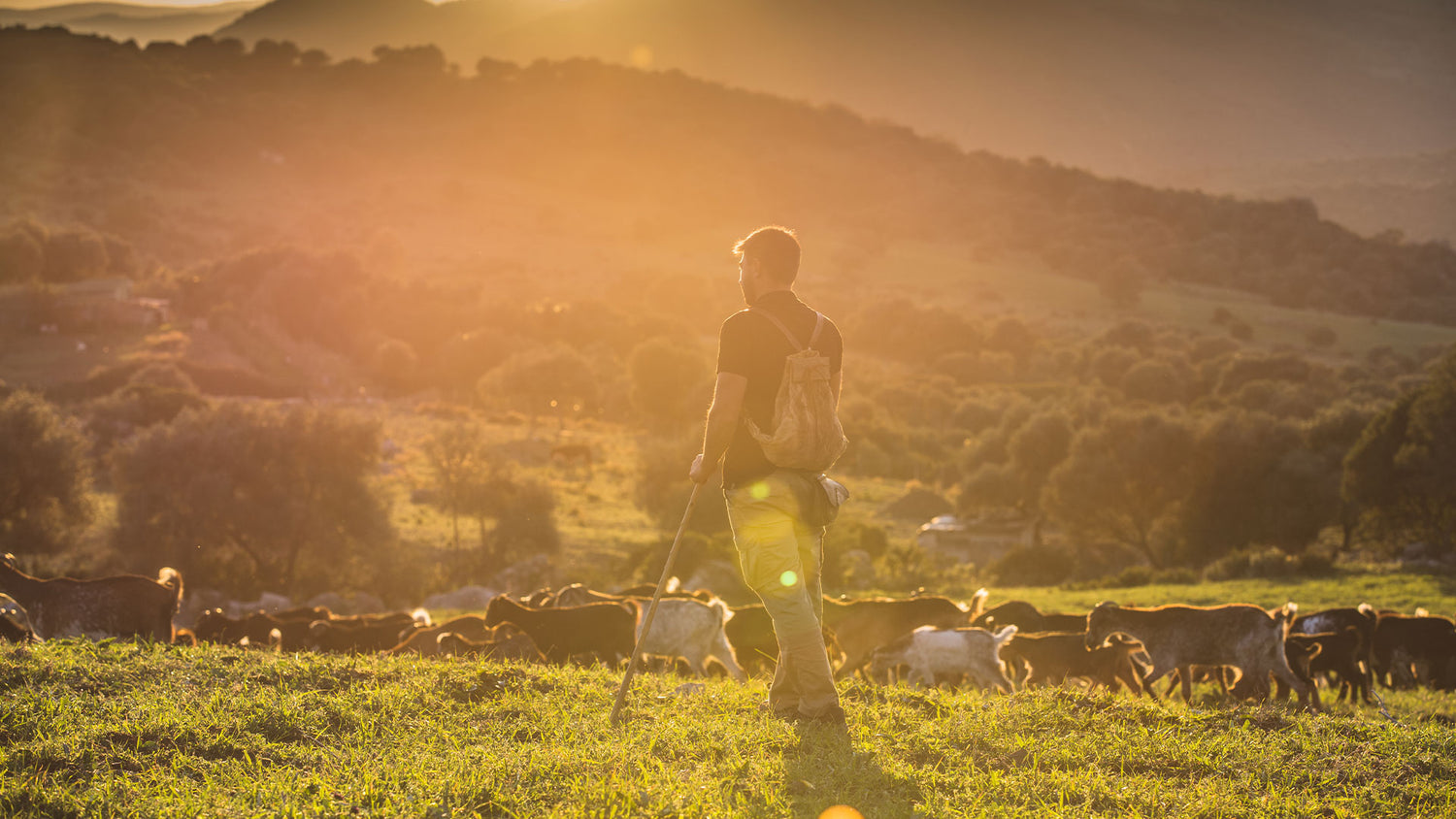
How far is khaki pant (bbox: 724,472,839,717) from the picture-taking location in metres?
5.73

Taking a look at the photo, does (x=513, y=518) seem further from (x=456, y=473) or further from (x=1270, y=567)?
(x=1270, y=567)

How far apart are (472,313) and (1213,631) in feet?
246

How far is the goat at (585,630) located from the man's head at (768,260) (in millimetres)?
5360

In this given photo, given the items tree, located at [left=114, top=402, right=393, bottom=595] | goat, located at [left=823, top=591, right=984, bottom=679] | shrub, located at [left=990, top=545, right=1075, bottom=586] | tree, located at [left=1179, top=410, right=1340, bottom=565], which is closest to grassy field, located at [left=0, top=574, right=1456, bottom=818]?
goat, located at [left=823, top=591, right=984, bottom=679]

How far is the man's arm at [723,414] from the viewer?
568 cm

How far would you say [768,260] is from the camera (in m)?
5.90

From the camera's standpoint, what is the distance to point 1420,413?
28.9 m

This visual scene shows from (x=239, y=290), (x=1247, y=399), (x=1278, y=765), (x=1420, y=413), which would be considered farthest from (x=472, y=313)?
(x=1278, y=765)

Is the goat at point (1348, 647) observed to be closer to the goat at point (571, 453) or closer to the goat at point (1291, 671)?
the goat at point (1291, 671)

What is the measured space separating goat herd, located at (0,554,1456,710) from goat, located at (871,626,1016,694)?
0.01 metres

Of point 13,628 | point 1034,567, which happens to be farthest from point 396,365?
point 13,628

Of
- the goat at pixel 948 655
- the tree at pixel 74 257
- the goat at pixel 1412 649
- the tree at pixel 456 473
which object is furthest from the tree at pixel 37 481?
the tree at pixel 74 257

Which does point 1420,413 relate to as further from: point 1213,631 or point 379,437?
point 379,437

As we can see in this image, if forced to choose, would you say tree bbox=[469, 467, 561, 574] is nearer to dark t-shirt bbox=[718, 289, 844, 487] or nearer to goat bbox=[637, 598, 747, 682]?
goat bbox=[637, 598, 747, 682]
